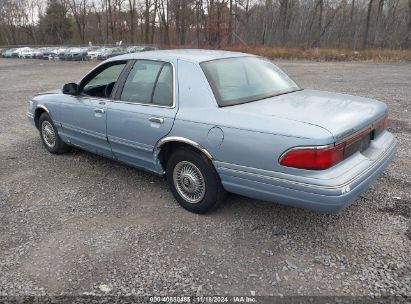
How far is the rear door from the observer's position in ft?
11.6

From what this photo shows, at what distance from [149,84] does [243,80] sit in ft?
3.30

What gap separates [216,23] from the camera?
4394cm

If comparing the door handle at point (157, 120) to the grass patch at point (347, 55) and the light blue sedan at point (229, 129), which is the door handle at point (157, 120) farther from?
the grass patch at point (347, 55)

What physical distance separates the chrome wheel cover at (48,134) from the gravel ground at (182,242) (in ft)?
2.98

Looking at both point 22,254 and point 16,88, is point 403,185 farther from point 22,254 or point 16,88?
point 16,88

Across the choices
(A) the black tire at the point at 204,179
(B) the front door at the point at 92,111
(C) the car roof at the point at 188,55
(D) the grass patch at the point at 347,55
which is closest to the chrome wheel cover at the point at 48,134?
(B) the front door at the point at 92,111

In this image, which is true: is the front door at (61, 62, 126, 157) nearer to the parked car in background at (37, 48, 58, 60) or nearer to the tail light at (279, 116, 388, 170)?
the tail light at (279, 116, 388, 170)

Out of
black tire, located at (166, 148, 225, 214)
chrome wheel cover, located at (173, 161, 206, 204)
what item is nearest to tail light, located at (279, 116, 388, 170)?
black tire, located at (166, 148, 225, 214)

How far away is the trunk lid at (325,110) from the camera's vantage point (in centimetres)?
280

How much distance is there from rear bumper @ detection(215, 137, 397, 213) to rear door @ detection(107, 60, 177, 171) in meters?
0.83

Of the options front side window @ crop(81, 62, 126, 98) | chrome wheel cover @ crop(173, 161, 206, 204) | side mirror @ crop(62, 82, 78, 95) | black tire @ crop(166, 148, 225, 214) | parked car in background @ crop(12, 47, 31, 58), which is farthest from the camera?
parked car in background @ crop(12, 47, 31, 58)

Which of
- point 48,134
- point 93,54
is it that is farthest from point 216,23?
point 48,134

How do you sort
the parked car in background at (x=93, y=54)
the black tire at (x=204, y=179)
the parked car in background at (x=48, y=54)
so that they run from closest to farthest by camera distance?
the black tire at (x=204, y=179) < the parked car in background at (x=93, y=54) < the parked car in background at (x=48, y=54)

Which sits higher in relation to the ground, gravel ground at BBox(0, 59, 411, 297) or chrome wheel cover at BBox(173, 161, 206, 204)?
chrome wheel cover at BBox(173, 161, 206, 204)
